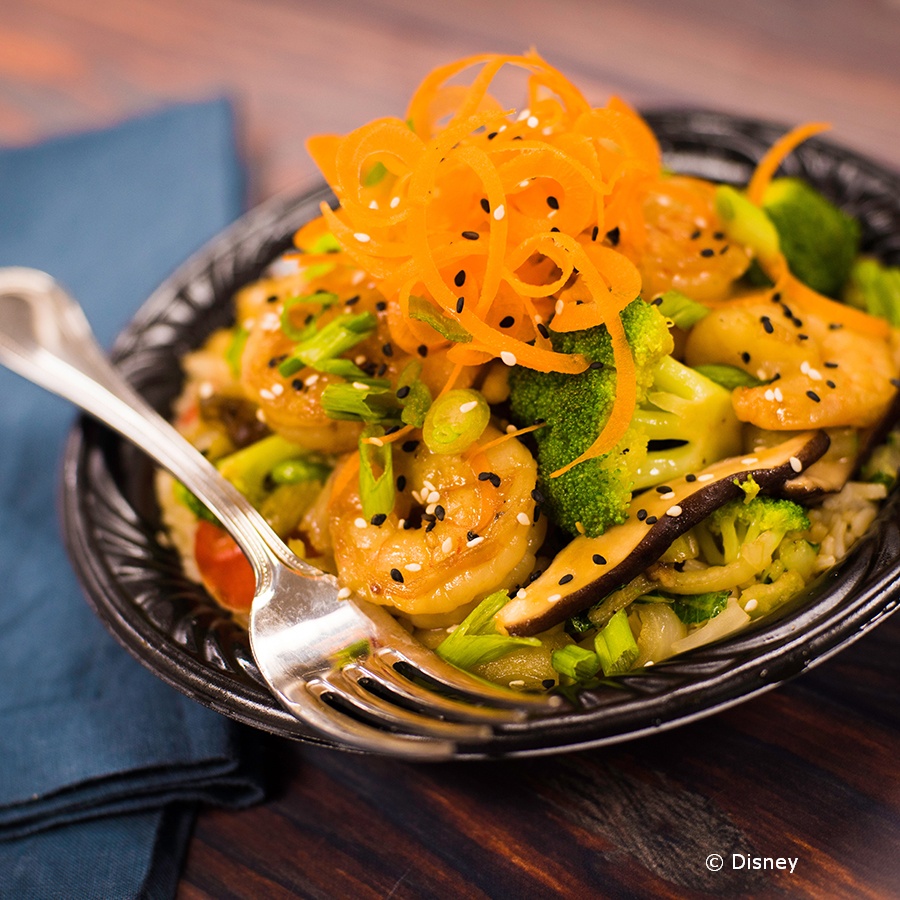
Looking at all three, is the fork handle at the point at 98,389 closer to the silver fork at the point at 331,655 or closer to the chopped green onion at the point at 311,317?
the silver fork at the point at 331,655

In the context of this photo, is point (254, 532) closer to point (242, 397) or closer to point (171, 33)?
point (242, 397)

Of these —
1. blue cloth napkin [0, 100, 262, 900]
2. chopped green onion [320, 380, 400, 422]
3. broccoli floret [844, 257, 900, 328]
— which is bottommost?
blue cloth napkin [0, 100, 262, 900]

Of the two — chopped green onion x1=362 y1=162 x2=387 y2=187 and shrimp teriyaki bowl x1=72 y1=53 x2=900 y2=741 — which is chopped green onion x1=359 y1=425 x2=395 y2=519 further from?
chopped green onion x1=362 y1=162 x2=387 y2=187

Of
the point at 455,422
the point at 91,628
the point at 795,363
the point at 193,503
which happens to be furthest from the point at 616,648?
the point at 91,628

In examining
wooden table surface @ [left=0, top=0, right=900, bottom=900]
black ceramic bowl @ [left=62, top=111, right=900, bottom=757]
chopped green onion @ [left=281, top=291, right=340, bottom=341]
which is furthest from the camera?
chopped green onion @ [left=281, top=291, right=340, bottom=341]

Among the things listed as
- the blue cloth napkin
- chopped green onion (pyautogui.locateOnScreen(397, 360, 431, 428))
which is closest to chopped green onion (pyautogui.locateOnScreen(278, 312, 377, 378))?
chopped green onion (pyautogui.locateOnScreen(397, 360, 431, 428))

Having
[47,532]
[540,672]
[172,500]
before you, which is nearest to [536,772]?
[540,672]

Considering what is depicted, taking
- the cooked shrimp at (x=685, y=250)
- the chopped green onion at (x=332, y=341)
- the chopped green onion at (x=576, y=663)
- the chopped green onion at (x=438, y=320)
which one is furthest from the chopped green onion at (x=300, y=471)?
the cooked shrimp at (x=685, y=250)
